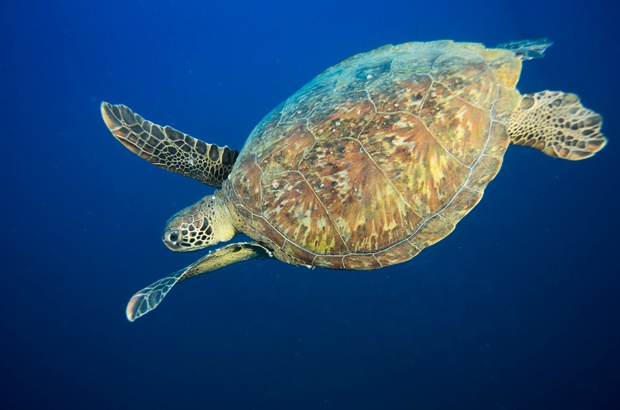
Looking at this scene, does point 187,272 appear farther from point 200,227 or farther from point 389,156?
point 389,156

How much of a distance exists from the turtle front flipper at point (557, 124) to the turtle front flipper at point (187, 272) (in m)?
3.04

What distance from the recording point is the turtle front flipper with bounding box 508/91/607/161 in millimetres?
3205

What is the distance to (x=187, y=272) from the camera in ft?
10.7

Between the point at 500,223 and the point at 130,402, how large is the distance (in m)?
16.7

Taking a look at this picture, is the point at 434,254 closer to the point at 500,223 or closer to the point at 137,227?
the point at 500,223

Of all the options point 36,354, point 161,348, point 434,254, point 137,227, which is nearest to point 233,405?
point 161,348

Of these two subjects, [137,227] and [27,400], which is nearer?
[27,400]

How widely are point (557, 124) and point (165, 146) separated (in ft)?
14.4

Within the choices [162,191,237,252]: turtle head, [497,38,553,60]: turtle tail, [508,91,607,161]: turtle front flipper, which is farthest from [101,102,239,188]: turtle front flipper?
[497,38,553,60]: turtle tail

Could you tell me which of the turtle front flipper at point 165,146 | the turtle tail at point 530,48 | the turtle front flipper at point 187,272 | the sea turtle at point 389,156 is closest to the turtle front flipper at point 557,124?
the sea turtle at point 389,156

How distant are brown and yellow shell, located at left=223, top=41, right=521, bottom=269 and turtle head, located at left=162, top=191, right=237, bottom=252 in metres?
0.78

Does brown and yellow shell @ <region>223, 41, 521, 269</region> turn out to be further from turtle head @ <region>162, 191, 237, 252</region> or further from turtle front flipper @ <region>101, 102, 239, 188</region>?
turtle front flipper @ <region>101, 102, 239, 188</region>

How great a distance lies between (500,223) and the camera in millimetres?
13711

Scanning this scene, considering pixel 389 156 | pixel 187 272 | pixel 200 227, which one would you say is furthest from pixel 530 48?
pixel 187 272
